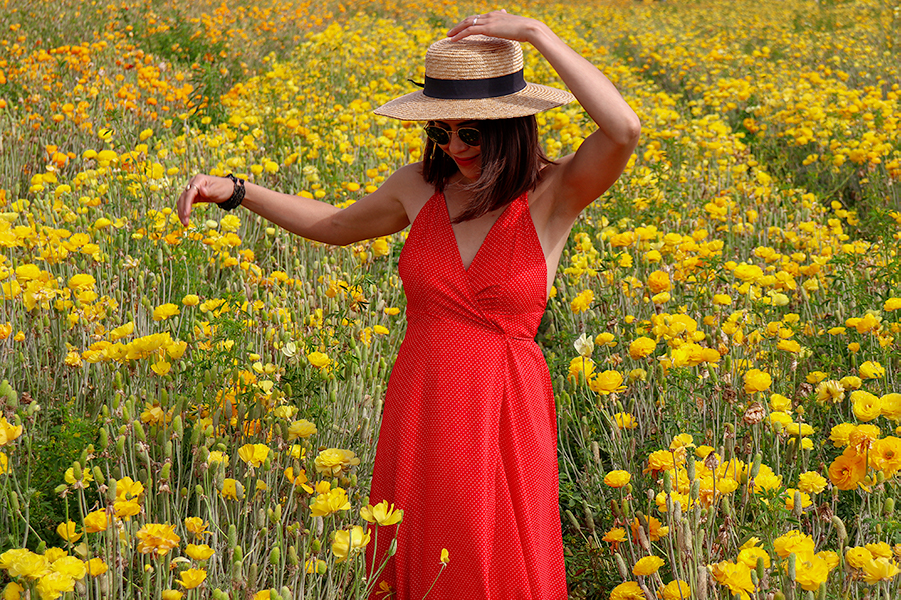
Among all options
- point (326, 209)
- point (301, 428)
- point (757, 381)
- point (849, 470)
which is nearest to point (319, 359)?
point (301, 428)

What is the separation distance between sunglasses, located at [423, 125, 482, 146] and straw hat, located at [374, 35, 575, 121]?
0.19 ft

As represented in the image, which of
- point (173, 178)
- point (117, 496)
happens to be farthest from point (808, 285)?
point (173, 178)

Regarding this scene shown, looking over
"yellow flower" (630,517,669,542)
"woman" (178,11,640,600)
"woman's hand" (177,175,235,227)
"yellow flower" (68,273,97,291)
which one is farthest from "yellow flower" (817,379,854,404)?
"yellow flower" (68,273,97,291)

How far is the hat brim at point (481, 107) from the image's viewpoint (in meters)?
1.78

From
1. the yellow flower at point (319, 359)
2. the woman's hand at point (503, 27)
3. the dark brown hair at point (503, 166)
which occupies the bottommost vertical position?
the yellow flower at point (319, 359)

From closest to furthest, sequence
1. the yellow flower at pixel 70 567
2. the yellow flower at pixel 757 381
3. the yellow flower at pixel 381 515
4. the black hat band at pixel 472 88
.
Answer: the yellow flower at pixel 70 567 < the yellow flower at pixel 381 515 < the black hat band at pixel 472 88 < the yellow flower at pixel 757 381

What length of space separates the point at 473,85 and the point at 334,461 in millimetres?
887

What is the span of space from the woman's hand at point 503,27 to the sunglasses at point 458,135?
0.21 metres

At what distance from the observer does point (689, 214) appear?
3.92 metres

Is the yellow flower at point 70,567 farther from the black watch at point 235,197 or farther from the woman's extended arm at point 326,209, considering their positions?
the black watch at point 235,197

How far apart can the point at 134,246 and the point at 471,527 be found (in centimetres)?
211

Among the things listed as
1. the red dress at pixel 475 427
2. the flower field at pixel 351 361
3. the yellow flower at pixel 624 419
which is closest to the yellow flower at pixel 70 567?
the flower field at pixel 351 361

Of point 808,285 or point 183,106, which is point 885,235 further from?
point 183,106

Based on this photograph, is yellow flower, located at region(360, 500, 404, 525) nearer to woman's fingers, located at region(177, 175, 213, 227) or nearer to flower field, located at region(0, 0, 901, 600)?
flower field, located at region(0, 0, 901, 600)
